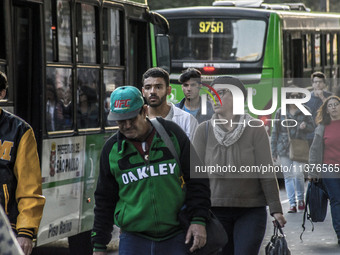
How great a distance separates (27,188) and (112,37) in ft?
16.8

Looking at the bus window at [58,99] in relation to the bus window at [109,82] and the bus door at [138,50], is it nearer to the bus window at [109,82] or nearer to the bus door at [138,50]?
the bus window at [109,82]

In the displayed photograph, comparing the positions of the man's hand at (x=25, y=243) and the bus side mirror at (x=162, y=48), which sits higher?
the bus side mirror at (x=162, y=48)

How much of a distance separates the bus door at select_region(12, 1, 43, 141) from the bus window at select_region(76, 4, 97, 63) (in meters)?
0.78

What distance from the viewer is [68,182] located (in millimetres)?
8469

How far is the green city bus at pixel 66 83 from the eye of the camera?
7906 millimetres

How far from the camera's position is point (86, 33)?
8930 mm

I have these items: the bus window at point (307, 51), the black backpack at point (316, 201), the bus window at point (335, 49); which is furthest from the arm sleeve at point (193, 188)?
the bus window at point (335, 49)

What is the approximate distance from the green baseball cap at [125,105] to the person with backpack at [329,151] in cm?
612

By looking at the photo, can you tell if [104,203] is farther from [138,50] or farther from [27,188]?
[138,50]

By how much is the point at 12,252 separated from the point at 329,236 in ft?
31.6

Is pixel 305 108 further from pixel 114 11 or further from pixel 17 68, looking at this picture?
pixel 17 68

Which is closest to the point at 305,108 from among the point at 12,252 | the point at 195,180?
the point at 195,180

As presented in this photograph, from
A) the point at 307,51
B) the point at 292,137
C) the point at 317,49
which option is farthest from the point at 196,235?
the point at 317,49

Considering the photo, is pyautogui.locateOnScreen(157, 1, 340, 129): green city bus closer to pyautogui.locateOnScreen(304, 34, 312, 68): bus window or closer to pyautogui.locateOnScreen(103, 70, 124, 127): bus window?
pyautogui.locateOnScreen(304, 34, 312, 68): bus window
